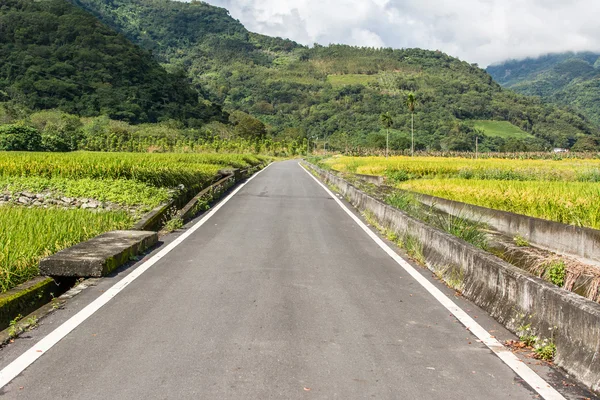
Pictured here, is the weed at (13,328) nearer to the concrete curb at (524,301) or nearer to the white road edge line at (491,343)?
the white road edge line at (491,343)

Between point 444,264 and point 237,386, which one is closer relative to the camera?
point 237,386

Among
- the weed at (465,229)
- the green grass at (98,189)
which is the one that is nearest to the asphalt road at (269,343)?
the weed at (465,229)

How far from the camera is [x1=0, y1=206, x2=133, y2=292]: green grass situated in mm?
6055

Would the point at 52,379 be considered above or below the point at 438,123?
below

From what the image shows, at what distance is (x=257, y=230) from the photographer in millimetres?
11961

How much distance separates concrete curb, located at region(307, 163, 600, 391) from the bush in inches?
2062

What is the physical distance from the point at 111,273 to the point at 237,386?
424 cm

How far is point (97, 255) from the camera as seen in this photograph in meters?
7.14

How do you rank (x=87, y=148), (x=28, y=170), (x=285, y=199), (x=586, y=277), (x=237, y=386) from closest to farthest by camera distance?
1. (x=237, y=386)
2. (x=586, y=277)
3. (x=28, y=170)
4. (x=285, y=199)
5. (x=87, y=148)

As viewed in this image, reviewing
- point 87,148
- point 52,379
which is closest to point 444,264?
point 52,379

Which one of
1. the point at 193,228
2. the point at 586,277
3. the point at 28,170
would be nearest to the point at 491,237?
the point at 586,277

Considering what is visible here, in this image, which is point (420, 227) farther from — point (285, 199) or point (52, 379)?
point (285, 199)

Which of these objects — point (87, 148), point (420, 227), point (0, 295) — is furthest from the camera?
point (87, 148)

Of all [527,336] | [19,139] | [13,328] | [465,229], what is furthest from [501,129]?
[13,328]
